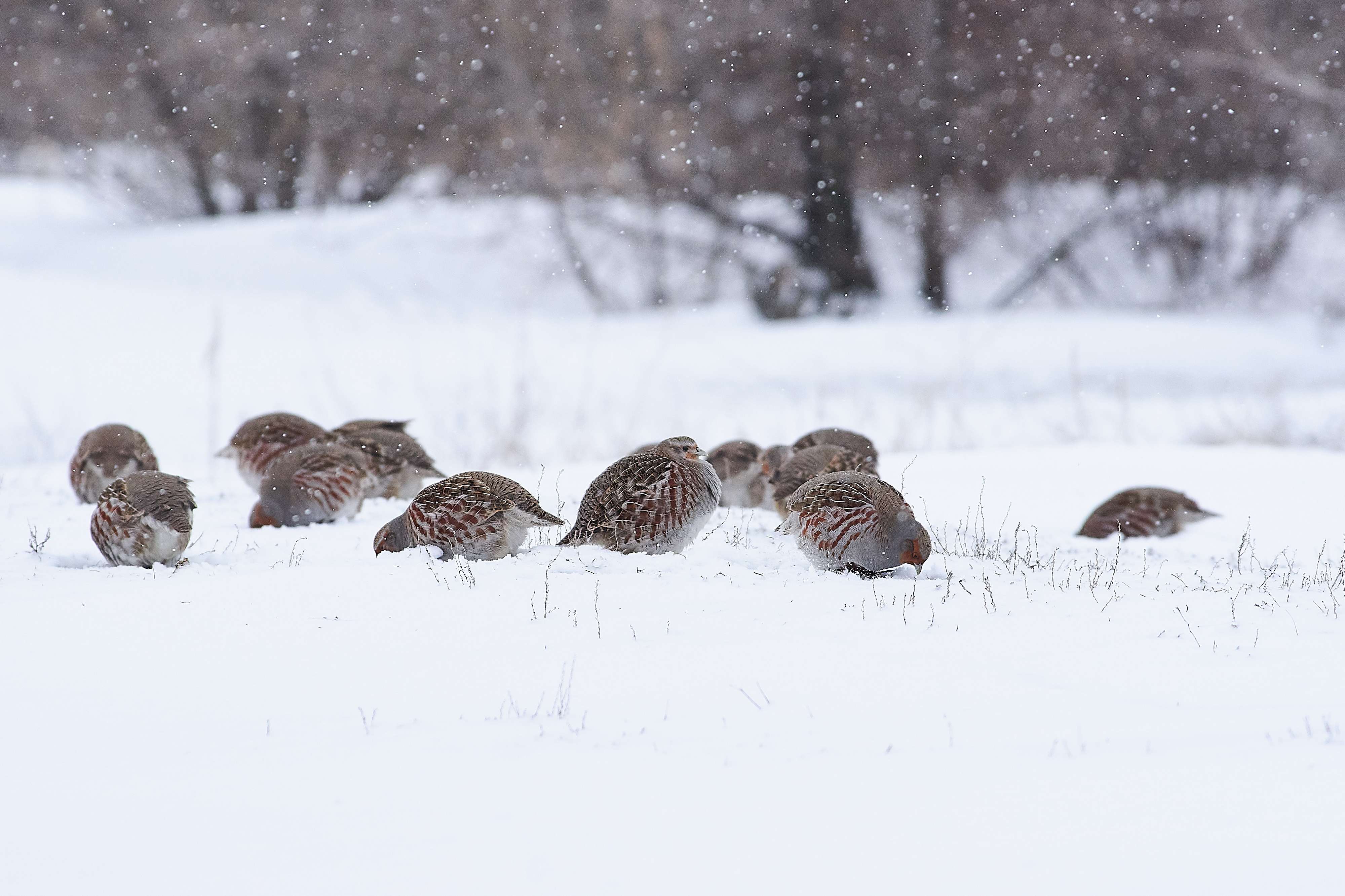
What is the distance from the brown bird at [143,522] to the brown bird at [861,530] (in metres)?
2.58

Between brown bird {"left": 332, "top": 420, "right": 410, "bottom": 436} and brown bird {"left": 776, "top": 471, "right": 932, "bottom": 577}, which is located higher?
brown bird {"left": 332, "top": 420, "right": 410, "bottom": 436}

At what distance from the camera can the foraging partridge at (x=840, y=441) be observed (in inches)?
299

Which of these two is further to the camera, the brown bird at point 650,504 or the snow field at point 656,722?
the brown bird at point 650,504

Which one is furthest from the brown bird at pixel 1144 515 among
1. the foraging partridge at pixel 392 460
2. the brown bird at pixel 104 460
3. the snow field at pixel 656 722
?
the brown bird at pixel 104 460

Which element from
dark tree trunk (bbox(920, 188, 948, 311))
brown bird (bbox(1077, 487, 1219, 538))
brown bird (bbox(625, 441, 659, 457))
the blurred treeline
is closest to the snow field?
brown bird (bbox(625, 441, 659, 457))

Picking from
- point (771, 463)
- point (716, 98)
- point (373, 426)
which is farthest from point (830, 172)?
point (373, 426)

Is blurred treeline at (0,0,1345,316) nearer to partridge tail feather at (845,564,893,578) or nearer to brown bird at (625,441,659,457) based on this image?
brown bird at (625,441,659,457)

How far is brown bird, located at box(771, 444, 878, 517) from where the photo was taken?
6672mm

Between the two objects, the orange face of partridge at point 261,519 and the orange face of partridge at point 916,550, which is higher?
the orange face of partridge at point 261,519

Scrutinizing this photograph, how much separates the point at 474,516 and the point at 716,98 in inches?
649

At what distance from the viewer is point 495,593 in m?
4.73

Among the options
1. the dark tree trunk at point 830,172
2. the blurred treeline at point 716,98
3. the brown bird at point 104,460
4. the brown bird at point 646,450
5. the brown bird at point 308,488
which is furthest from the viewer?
the blurred treeline at point 716,98

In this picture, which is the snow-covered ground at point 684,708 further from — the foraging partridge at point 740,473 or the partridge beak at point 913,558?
the foraging partridge at point 740,473

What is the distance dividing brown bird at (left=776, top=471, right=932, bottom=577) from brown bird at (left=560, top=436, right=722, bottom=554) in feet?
1.51
